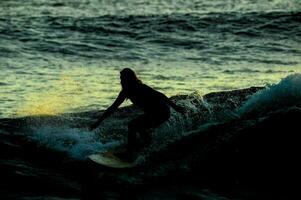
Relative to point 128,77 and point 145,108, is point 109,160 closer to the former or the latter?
point 145,108

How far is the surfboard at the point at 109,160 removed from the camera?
12.3 metres

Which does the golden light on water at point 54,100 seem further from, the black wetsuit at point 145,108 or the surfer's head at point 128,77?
the surfer's head at point 128,77

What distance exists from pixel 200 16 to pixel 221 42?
5.66 m

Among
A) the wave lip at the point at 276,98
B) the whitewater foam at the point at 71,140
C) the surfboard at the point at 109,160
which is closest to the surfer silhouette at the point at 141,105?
the surfboard at the point at 109,160

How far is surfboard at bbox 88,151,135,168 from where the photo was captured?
12258 millimetres

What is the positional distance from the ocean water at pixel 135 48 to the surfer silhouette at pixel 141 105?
5.52 metres

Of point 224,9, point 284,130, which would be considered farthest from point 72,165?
point 224,9

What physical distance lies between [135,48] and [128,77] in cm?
1691

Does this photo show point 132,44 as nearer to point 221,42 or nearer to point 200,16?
point 221,42

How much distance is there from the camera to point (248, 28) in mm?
33500

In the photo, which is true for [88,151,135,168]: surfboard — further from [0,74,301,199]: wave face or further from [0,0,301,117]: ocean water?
[0,0,301,117]: ocean water

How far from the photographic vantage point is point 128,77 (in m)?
12.5

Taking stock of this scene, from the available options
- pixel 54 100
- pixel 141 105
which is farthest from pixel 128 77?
pixel 54 100

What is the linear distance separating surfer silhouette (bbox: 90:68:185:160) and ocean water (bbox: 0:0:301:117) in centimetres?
552
